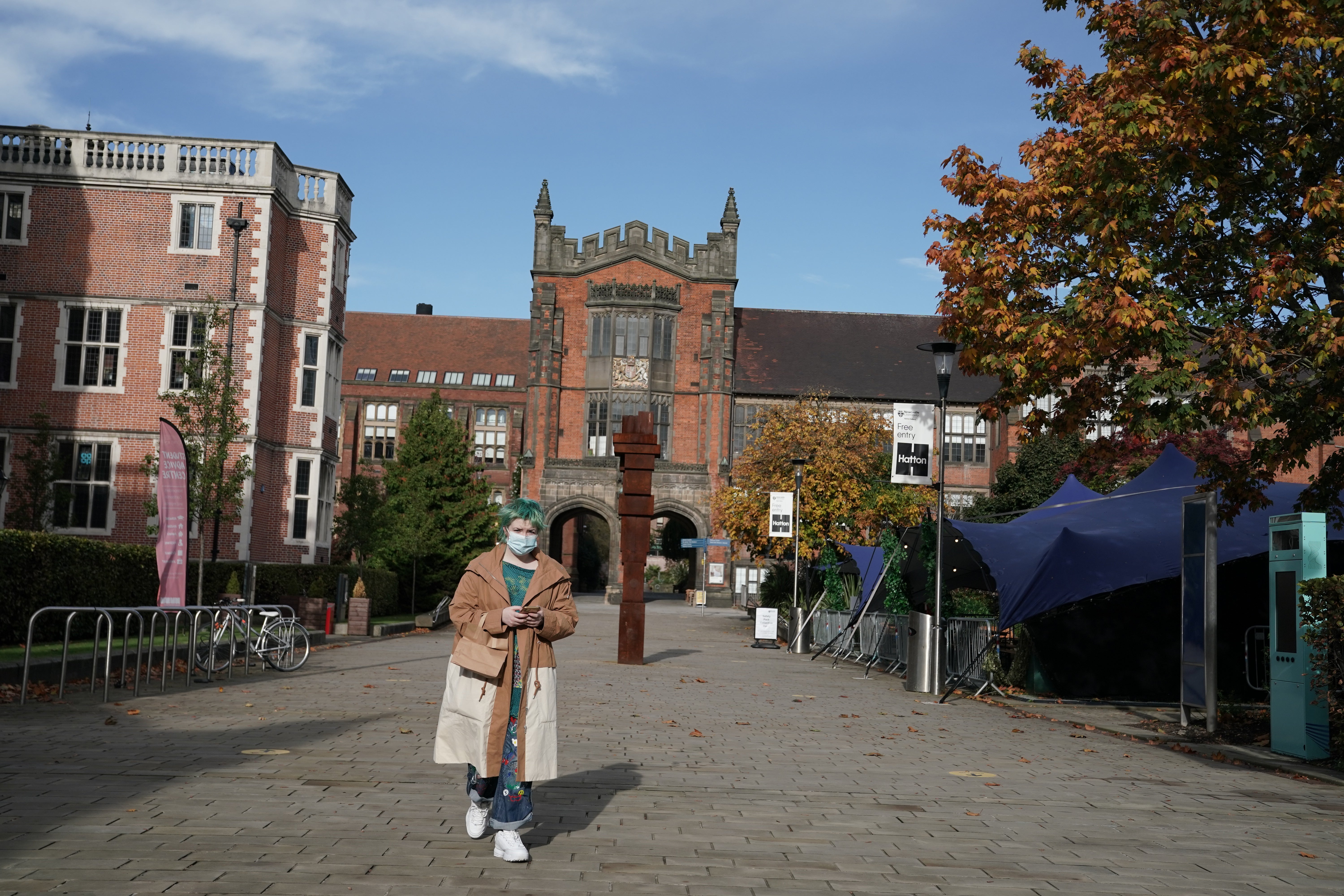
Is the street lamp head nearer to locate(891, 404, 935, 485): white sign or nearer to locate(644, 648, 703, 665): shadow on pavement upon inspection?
locate(891, 404, 935, 485): white sign

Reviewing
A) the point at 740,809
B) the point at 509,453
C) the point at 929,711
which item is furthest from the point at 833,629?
the point at 509,453

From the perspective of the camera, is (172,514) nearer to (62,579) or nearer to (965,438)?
(62,579)

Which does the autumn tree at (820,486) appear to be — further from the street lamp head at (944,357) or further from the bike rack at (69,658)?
the bike rack at (69,658)

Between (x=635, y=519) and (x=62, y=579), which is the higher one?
(x=635, y=519)

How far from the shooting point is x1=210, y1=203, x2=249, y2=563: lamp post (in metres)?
23.6

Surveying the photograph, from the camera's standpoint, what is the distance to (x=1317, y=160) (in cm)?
1234

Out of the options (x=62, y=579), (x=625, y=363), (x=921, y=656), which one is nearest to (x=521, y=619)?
(x=921, y=656)

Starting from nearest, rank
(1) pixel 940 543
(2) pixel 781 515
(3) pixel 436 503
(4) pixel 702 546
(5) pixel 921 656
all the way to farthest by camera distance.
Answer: (1) pixel 940 543, (5) pixel 921 656, (2) pixel 781 515, (3) pixel 436 503, (4) pixel 702 546

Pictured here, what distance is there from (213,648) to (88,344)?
1978 cm

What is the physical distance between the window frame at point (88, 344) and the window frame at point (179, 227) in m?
1.91

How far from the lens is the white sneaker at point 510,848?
221 inches

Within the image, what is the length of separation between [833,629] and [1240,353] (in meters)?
15.5

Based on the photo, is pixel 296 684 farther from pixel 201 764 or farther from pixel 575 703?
pixel 201 764

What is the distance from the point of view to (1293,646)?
1077 centimetres
